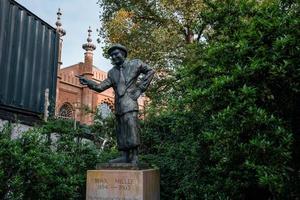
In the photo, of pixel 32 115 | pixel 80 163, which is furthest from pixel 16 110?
pixel 80 163

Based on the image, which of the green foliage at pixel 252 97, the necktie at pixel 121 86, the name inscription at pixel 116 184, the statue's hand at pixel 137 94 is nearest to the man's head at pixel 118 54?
the necktie at pixel 121 86

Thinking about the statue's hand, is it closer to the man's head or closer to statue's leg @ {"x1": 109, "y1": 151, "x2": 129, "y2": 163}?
the man's head

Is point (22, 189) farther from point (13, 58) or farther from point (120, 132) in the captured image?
point (13, 58)

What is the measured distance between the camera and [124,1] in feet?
64.1

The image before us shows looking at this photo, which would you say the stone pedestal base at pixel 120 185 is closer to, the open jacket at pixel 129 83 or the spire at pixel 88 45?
the open jacket at pixel 129 83

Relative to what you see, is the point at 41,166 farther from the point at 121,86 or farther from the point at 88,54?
A: the point at 88,54

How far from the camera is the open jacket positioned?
642 centimetres

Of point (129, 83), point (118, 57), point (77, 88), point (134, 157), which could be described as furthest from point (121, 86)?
point (77, 88)

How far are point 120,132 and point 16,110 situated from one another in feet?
16.4

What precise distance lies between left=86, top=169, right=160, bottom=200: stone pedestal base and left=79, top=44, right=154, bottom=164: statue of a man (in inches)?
13.7

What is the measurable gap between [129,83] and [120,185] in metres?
1.81

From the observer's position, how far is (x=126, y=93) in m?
6.49

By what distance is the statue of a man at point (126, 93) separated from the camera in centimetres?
633

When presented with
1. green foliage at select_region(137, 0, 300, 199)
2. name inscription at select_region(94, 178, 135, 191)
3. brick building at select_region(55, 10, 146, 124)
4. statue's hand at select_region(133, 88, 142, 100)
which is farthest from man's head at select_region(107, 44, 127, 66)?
brick building at select_region(55, 10, 146, 124)
